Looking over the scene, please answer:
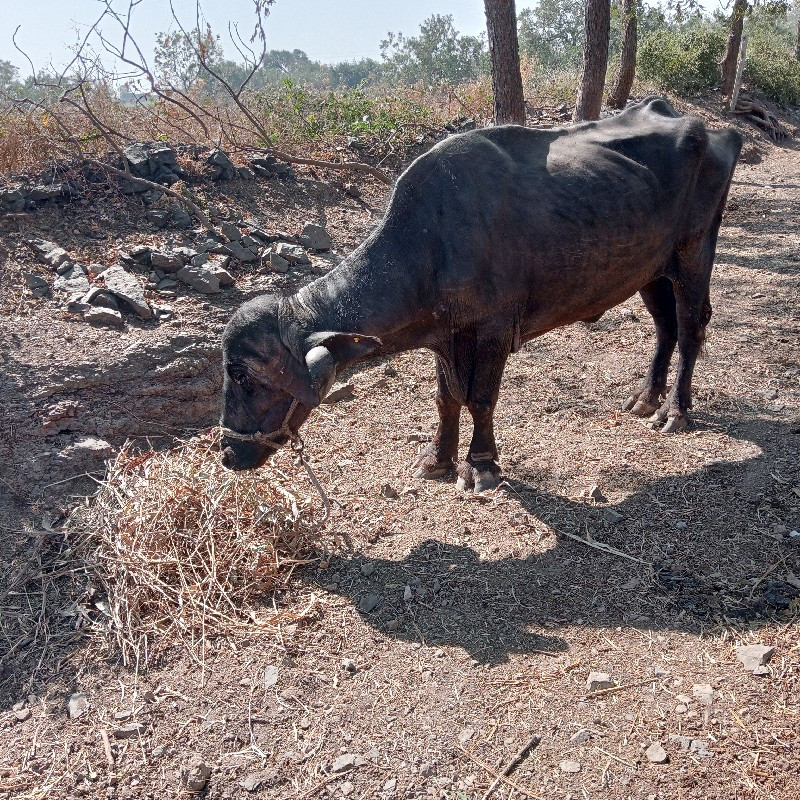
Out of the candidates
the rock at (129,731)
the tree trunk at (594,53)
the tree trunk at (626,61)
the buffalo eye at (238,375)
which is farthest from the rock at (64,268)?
the tree trunk at (626,61)

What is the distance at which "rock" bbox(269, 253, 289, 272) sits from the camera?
23.5 feet

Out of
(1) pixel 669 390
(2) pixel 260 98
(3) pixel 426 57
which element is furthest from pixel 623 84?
(3) pixel 426 57

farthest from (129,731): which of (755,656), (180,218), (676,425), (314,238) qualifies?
(314,238)

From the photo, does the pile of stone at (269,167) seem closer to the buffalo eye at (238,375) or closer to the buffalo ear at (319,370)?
the buffalo eye at (238,375)

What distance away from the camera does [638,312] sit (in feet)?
25.3

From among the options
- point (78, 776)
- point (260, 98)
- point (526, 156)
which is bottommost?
point (78, 776)

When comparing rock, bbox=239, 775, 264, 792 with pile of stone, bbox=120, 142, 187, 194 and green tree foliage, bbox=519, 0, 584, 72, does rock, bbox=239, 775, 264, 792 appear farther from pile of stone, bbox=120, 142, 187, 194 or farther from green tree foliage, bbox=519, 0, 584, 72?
green tree foliage, bbox=519, 0, 584, 72

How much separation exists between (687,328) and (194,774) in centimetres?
441

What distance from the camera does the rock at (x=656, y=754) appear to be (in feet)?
9.28

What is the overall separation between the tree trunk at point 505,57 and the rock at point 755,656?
651cm

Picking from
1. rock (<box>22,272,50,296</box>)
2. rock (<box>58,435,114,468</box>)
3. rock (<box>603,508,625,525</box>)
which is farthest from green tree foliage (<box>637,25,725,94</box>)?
rock (<box>58,435,114,468</box>)

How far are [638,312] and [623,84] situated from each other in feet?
26.5

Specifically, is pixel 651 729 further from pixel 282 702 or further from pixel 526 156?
pixel 526 156

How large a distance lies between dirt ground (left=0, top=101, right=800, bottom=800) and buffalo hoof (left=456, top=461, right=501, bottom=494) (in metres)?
0.09
